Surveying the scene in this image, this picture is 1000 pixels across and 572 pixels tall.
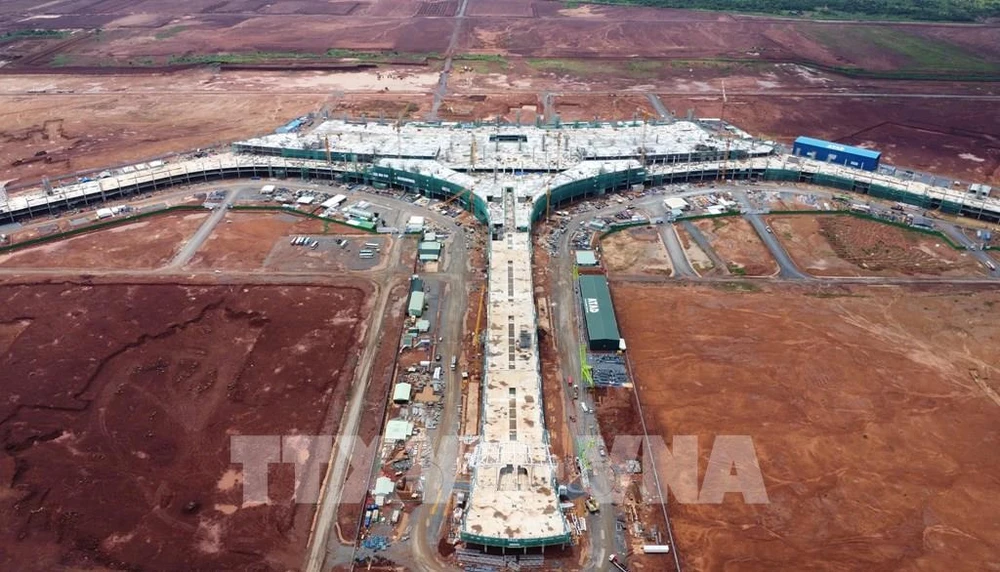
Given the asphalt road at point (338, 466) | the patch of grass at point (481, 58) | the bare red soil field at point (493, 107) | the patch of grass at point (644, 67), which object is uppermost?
the patch of grass at point (481, 58)

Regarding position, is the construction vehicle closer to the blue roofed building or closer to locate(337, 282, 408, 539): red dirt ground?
locate(337, 282, 408, 539): red dirt ground

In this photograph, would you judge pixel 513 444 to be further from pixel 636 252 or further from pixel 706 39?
pixel 706 39

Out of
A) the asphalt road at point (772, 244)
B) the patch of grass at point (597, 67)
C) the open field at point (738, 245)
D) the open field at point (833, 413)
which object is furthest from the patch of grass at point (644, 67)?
the open field at point (833, 413)

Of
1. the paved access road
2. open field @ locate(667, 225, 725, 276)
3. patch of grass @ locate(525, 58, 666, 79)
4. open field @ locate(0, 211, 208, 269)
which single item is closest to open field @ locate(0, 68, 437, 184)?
open field @ locate(0, 211, 208, 269)

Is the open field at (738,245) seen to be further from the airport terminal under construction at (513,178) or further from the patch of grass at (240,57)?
the patch of grass at (240,57)

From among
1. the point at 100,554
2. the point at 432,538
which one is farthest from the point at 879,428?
the point at 100,554

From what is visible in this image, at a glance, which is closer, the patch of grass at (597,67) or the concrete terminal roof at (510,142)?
the concrete terminal roof at (510,142)

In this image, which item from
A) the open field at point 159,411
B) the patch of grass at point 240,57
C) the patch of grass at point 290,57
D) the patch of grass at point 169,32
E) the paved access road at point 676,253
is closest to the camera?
the open field at point 159,411
